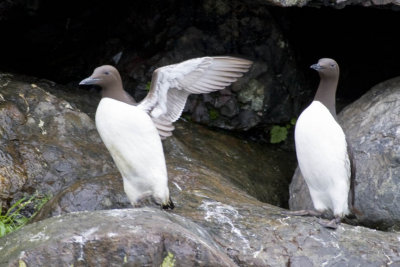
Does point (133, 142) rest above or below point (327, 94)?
below

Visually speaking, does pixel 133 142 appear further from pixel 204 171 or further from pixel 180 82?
pixel 204 171

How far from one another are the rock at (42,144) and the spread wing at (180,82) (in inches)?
35.0

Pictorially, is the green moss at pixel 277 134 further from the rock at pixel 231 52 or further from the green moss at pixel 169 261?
the green moss at pixel 169 261

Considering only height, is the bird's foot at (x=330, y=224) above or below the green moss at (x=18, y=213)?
above

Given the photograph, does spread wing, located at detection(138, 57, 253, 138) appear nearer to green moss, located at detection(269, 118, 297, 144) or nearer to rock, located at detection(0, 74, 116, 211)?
rock, located at detection(0, 74, 116, 211)

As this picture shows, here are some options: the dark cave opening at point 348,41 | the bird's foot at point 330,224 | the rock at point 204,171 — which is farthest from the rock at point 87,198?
the dark cave opening at point 348,41

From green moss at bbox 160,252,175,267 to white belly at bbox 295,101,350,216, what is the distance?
2562 mm

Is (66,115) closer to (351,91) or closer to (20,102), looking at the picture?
(20,102)

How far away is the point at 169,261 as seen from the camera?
443 centimetres

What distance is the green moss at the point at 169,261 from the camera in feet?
14.4

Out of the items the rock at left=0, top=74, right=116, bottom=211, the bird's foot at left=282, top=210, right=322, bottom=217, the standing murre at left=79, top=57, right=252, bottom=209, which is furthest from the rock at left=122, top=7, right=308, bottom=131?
the bird's foot at left=282, top=210, right=322, bottom=217

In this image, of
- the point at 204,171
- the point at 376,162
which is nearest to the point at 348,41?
the point at 376,162

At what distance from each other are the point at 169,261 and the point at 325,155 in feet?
8.66

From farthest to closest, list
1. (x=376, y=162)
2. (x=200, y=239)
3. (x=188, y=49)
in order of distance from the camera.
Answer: (x=188, y=49)
(x=376, y=162)
(x=200, y=239)
